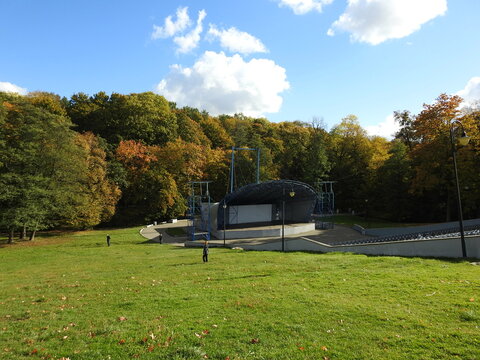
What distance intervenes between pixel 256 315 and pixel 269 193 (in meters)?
31.7

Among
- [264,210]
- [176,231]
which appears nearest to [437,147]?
[264,210]

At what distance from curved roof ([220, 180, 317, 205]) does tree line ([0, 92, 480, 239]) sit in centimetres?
1372

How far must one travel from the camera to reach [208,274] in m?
13.4

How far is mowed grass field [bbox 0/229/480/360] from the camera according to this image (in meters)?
5.52

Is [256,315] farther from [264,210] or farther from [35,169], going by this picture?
[264,210]

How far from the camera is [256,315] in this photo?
289 inches

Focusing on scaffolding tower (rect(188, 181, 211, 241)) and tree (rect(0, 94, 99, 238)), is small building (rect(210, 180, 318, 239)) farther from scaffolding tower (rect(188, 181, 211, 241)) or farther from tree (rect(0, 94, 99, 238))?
tree (rect(0, 94, 99, 238))

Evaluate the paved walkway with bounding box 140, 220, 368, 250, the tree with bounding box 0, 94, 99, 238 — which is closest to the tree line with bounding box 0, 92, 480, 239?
the tree with bounding box 0, 94, 99, 238

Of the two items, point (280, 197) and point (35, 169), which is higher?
point (35, 169)

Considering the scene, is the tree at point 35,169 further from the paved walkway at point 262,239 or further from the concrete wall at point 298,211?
the concrete wall at point 298,211

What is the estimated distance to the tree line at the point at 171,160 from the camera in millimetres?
32469

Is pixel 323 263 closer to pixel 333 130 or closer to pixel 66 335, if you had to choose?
pixel 66 335

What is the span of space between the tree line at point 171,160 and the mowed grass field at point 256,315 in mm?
23766

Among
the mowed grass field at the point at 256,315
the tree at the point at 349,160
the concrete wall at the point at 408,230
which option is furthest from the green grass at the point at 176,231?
the tree at the point at 349,160
